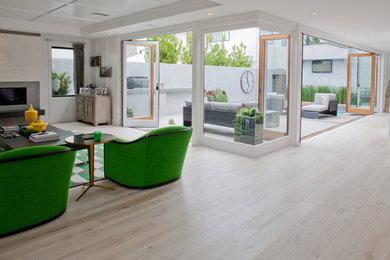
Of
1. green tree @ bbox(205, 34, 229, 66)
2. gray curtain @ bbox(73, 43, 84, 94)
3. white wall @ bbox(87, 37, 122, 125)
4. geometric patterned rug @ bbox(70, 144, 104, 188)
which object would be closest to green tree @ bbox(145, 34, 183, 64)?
white wall @ bbox(87, 37, 122, 125)

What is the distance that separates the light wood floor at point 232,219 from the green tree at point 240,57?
1704 millimetres

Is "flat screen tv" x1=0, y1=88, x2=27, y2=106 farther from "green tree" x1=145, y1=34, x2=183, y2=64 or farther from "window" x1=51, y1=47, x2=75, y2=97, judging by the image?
"green tree" x1=145, y1=34, x2=183, y2=64

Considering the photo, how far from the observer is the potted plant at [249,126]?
5.29 metres

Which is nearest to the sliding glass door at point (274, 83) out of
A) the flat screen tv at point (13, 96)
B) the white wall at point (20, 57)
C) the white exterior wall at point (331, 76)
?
the white wall at point (20, 57)

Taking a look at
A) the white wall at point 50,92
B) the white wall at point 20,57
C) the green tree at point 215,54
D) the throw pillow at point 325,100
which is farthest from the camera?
the throw pillow at point 325,100

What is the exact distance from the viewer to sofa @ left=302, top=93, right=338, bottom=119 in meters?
10.1

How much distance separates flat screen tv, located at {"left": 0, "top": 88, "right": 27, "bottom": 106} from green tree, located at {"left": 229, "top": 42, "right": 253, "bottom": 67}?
5084mm

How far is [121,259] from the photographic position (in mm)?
2270

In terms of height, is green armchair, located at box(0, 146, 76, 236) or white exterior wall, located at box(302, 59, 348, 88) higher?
white exterior wall, located at box(302, 59, 348, 88)

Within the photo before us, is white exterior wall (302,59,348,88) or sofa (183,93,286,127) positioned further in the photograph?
white exterior wall (302,59,348,88)

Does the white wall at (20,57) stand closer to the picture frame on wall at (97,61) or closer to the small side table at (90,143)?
the picture frame on wall at (97,61)

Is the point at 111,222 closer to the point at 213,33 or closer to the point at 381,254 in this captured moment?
the point at 381,254

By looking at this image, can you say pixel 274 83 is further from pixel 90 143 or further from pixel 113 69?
pixel 113 69

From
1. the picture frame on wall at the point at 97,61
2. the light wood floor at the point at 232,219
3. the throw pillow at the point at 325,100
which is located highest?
the picture frame on wall at the point at 97,61
